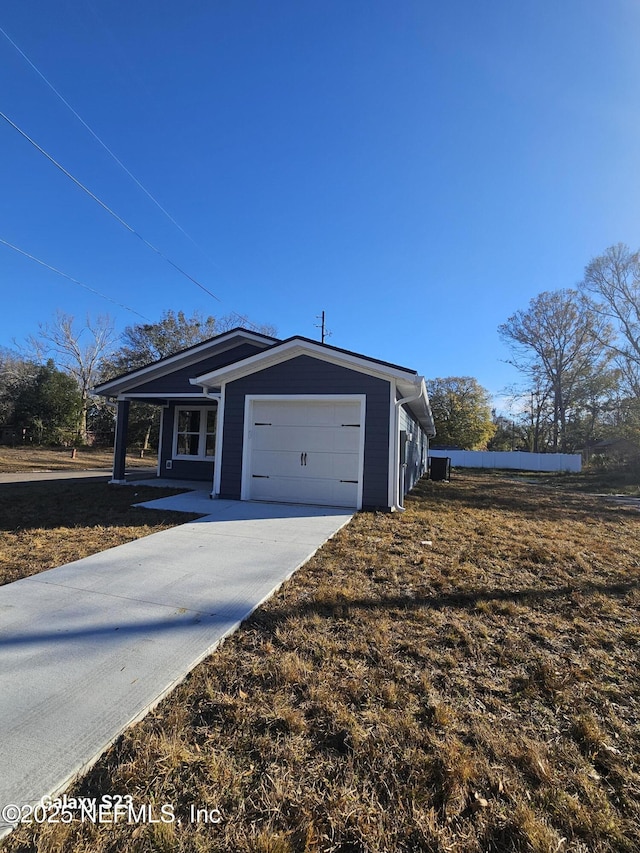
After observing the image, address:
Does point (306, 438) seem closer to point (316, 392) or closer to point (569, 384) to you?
point (316, 392)

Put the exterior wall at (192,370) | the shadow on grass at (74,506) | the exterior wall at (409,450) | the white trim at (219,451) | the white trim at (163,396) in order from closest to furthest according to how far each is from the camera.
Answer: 1. the shadow on grass at (74,506)
2. the white trim at (219,451)
3. the exterior wall at (409,450)
4. the white trim at (163,396)
5. the exterior wall at (192,370)

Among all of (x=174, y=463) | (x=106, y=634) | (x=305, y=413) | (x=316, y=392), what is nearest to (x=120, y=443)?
(x=174, y=463)

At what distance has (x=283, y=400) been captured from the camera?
27.7 ft

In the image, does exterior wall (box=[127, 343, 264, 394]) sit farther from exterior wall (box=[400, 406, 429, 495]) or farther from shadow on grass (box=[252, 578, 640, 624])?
shadow on grass (box=[252, 578, 640, 624])

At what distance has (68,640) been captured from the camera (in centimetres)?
266

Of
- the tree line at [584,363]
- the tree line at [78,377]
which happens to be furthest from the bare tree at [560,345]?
the tree line at [78,377]

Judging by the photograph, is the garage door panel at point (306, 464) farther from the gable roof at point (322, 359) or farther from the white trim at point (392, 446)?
the gable roof at point (322, 359)

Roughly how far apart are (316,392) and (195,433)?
19.3ft

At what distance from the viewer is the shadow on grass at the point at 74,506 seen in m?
6.18

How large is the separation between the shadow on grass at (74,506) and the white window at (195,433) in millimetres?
2254

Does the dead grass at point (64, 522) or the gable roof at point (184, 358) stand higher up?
the gable roof at point (184, 358)

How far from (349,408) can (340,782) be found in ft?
22.3

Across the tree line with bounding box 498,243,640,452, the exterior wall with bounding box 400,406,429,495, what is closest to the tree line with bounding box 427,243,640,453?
the tree line with bounding box 498,243,640,452

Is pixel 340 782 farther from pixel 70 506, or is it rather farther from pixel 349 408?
pixel 70 506
